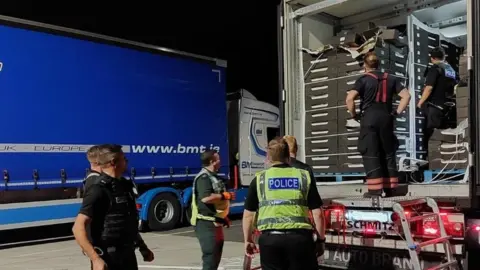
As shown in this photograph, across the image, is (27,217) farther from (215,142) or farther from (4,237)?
(215,142)

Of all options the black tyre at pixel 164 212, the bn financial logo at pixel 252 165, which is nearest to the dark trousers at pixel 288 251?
the black tyre at pixel 164 212

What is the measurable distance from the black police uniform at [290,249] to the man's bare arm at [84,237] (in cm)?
117

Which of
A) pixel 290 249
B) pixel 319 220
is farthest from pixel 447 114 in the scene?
pixel 290 249

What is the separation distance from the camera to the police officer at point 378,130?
5.55 meters

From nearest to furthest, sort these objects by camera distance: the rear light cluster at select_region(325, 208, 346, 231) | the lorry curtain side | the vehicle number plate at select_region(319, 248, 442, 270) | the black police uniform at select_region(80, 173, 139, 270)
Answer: the black police uniform at select_region(80, 173, 139, 270) → the vehicle number plate at select_region(319, 248, 442, 270) → the rear light cluster at select_region(325, 208, 346, 231) → the lorry curtain side

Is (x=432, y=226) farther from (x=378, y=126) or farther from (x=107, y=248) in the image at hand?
(x=107, y=248)

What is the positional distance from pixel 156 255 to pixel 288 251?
5129mm

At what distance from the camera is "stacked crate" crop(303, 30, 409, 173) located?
22.0 feet

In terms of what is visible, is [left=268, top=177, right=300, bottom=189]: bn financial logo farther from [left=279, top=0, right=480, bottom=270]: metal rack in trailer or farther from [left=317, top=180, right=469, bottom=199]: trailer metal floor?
[left=317, top=180, right=469, bottom=199]: trailer metal floor

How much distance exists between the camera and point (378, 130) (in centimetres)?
562

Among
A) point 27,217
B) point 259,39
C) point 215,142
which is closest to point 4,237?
point 27,217

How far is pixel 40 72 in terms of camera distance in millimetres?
9797

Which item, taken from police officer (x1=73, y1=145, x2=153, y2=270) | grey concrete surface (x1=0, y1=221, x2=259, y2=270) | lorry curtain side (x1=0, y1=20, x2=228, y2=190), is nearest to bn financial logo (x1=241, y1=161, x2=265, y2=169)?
lorry curtain side (x1=0, y1=20, x2=228, y2=190)

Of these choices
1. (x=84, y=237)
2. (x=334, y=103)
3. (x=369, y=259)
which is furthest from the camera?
(x=334, y=103)
